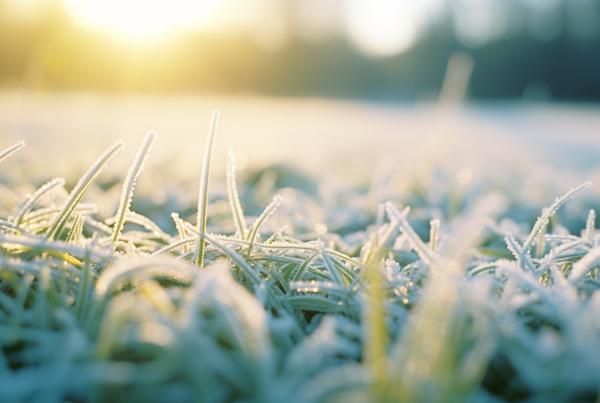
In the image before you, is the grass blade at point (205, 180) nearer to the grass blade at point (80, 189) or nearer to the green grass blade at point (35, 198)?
the grass blade at point (80, 189)

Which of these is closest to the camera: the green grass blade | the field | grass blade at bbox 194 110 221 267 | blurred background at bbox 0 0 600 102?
the field

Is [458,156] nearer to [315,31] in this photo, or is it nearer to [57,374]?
[57,374]

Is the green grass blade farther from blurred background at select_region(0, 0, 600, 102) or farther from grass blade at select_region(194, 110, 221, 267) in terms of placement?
blurred background at select_region(0, 0, 600, 102)

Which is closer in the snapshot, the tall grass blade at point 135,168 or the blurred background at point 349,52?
the tall grass blade at point 135,168

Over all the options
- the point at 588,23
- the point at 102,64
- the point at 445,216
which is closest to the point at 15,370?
the point at 445,216

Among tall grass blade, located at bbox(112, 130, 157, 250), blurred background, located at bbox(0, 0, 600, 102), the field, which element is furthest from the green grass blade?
blurred background, located at bbox(0, 0, 600, 102)

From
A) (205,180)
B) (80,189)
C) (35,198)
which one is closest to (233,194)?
(205,180)

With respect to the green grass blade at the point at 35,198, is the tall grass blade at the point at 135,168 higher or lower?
higher

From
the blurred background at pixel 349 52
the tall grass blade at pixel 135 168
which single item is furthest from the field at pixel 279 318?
the blurred background at pixel 349 52

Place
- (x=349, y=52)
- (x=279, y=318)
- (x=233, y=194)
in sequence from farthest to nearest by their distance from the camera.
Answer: (x=349, y=52) < (x=233, y=194) < (x=279, y=318)

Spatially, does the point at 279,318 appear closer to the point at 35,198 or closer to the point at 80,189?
the point at 80,189

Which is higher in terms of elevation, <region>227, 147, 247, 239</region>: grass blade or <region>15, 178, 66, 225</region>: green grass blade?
<region>227, 147, 247, 239</region>: grass blade
